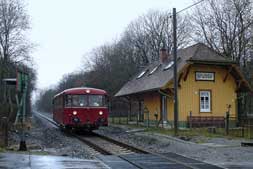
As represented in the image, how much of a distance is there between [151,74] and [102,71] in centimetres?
4239

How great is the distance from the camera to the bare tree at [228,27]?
45125mm

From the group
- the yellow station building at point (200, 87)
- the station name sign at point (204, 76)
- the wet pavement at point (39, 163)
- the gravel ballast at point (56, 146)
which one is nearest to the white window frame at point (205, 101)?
the yellow station building at point (200, 87)

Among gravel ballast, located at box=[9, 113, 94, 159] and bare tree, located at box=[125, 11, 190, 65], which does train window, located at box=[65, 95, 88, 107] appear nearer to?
gravel ballast, located at box=[9, 113, 94, 159]

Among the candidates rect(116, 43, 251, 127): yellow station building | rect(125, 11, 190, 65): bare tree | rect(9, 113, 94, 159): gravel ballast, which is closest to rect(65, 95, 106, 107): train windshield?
rect(9, 113, 94, 159): gravel ballast

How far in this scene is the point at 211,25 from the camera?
2036 inches

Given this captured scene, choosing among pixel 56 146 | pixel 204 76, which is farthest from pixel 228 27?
pixel 56 146

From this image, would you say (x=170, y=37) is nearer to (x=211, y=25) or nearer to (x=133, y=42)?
(x=133, y=42)

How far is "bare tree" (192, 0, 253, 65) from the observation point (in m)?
45.1

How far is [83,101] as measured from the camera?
2759cm

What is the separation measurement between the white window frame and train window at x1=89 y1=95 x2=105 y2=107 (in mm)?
7842

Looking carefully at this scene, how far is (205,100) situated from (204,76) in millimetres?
1744

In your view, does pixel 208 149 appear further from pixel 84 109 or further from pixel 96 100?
pixel 96 100

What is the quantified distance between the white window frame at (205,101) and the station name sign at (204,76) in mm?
882

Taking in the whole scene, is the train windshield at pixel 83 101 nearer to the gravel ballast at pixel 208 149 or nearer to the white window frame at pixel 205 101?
the gravel ballast at pixel 208 149
